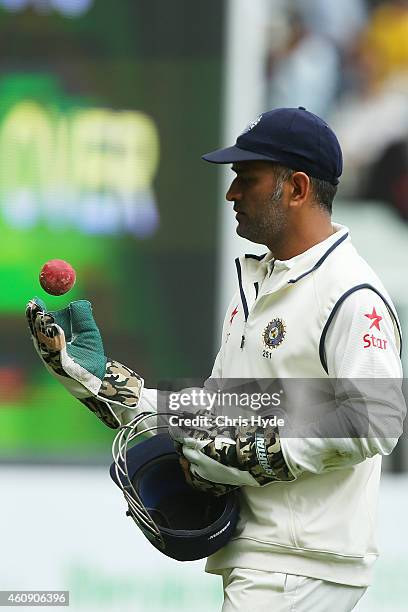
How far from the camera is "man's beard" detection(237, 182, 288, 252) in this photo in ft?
8.45

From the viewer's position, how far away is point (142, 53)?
5.28 m

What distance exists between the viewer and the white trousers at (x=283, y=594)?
97.1 inches

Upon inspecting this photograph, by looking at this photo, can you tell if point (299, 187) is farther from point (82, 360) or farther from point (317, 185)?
point (82, 360)

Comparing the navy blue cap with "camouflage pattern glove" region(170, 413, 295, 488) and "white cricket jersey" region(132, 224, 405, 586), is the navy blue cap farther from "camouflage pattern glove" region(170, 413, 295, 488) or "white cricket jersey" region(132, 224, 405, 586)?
"camouflage pattern glove" region(170, 413, 295, 488)

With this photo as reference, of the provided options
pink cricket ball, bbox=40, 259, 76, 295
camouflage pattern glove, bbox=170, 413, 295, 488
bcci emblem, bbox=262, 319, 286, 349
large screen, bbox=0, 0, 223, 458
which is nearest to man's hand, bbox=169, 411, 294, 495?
camouflage pattern glove, bbox=170, 413, 295, 488

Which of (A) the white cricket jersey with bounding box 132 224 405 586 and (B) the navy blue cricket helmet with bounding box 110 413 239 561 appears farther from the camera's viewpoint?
(B) the navy blue cricket helmet with bounding box 110 413 239 561

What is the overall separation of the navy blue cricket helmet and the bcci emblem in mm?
310

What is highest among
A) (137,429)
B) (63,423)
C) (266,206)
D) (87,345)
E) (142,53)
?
(142,53)

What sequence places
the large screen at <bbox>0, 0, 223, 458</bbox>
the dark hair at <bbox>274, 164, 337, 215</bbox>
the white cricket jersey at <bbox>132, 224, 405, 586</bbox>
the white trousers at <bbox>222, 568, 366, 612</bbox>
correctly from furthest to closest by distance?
1. the large screen at <bbox>0, 0, 223, 458</bbox>
2. the dark hair at <bbox>274, 164, 337, 215</bbox>
3. the white trousers at <bbox>222, 568, 366, 612</bbox>
4. the white cricket jersey at <bbox>132, 224, 405, 586</bbox>

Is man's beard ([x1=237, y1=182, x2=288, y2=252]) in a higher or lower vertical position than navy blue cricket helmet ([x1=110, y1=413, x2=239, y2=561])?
higher

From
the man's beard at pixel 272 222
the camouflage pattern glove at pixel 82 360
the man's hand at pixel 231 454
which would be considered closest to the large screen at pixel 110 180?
the camouflage pattern glove at pixel 82 360

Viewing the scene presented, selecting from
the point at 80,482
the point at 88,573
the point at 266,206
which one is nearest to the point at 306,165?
the point at 266,206

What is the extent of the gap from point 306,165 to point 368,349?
1.45 feet

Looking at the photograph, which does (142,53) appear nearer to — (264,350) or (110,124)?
(110,124)
